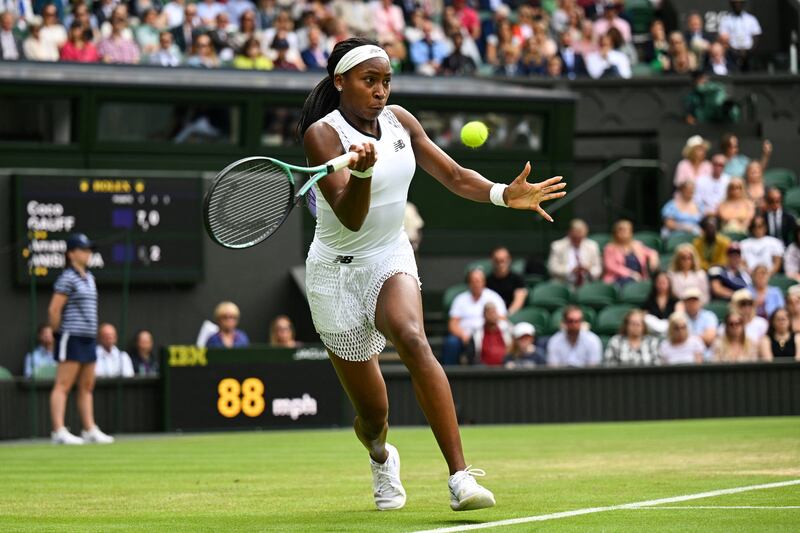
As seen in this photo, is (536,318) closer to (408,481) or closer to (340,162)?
(408,481)

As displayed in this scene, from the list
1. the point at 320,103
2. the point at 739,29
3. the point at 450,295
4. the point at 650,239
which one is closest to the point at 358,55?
the point at 320,103

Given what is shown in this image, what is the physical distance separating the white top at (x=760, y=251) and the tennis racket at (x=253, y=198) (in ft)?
44.4

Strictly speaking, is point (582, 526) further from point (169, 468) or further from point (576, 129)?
point (576, 129)

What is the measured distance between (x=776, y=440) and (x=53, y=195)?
9402mm

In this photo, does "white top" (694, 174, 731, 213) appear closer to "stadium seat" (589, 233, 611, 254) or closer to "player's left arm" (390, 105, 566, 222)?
"stadium seat" (589, 233, 611, 254)

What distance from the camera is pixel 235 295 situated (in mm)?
19391

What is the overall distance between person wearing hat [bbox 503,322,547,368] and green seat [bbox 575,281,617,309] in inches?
65.3

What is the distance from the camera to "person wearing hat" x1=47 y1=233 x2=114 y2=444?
14711mm

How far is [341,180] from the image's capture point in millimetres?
6688

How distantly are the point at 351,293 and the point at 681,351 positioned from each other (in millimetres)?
10726

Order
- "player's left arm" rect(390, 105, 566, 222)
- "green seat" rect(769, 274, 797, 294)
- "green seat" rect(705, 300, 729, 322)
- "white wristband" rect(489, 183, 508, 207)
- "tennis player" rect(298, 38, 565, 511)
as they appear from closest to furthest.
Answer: "tennis player" rect(298, 38, 565, 511) < "white wristband" rect(489, 183, 508, 207) < "player's left arm" rect(390, 105, 566, 222) < "green seat" rect(705, 300, 729, 322) < "green seat" rect(769, 274, 797, 294)

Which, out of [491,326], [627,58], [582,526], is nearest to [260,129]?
[491,326]

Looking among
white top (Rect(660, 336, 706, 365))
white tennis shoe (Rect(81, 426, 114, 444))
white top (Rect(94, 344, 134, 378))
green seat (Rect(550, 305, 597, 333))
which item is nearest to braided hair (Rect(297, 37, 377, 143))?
white tennis shoe (Rect(81, 426, 114, 444))

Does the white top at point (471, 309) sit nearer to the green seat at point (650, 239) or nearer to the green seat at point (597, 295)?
the green seat at point (597, 295)
